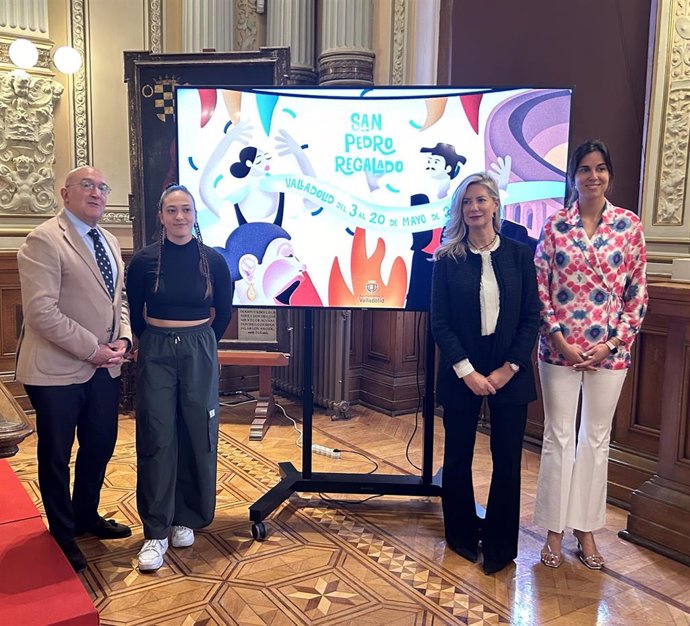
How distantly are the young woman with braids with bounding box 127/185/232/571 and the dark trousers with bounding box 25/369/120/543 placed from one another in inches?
5.1

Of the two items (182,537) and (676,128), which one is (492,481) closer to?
(182,537)

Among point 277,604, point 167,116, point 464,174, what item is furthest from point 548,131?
point 167,116

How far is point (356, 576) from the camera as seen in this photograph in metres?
2.37

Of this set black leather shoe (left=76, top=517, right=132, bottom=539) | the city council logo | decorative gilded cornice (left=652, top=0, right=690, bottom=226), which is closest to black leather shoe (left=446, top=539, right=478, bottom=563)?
the city council logo

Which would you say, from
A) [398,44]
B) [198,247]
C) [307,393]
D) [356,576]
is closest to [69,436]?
[198,247]

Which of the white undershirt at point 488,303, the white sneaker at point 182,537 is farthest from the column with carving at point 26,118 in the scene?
the white undershirt at point 488,303

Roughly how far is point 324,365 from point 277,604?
7.74ft

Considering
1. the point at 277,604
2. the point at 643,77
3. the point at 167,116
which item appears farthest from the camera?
the point at 167,116

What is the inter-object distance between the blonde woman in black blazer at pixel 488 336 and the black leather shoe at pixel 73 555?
1377 mm

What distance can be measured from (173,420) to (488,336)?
120 cm

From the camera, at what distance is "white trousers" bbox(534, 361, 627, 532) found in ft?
7.84

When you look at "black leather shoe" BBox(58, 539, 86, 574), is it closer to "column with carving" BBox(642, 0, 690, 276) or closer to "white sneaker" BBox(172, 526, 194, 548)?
"white sneaker" BBox(172, 526, 194, 548)

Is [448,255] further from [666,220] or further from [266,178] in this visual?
[666,220]

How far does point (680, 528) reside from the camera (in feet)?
8.34
